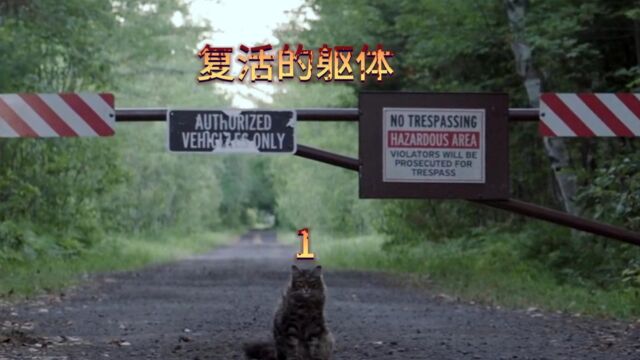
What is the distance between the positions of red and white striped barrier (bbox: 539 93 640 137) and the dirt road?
213cm

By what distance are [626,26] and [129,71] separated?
20865 millimetres

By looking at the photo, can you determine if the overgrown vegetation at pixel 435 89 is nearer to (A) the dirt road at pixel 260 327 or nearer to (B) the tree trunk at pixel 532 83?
(B) the tree trunk at pixel 532 83

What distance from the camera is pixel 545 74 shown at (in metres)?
19.9

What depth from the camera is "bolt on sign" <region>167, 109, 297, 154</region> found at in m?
8.35

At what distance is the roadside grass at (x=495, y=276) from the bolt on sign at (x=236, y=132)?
6451 millimetres

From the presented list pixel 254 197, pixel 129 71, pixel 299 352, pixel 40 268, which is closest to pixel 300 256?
pixel 299 352

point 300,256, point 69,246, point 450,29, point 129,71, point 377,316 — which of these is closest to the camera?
point 300,256

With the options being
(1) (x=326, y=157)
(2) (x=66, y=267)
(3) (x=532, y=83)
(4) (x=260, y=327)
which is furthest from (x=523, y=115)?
(2) (x=66, y=267)

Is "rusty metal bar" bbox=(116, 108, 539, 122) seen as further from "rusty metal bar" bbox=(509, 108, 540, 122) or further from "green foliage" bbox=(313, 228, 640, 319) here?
"green foliage" bbox=(313, 228, 640, 319)

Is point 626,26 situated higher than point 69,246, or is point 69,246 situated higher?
point 626,26

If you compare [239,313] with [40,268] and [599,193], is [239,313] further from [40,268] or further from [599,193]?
[40,268]

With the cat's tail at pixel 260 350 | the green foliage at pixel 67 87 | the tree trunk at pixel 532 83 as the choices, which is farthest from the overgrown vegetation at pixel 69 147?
the tree trunk at pixel 532 83

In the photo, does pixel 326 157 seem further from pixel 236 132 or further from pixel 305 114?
pixel 236 132

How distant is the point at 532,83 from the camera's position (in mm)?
18828
